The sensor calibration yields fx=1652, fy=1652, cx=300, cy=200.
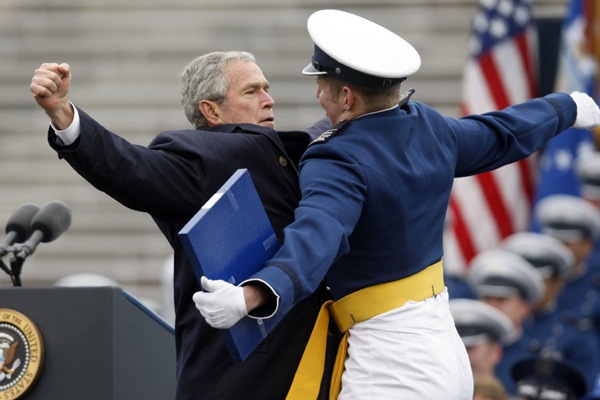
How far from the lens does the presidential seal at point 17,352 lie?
449 centimetres

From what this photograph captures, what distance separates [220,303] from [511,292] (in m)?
5.45

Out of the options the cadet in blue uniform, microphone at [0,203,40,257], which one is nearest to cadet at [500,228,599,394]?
microphone at [0,203,40,257]

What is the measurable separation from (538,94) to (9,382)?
9228 mm

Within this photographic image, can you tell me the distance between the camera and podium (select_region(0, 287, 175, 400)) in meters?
4.47

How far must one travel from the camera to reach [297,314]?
455cm

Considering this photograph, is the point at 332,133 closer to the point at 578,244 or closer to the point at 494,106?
the point at 578,244

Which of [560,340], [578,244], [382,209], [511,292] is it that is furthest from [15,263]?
[578,244]

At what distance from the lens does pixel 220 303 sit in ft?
12.1

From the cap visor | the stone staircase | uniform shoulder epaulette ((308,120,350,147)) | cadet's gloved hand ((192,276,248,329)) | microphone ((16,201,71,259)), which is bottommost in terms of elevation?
the stone staircase

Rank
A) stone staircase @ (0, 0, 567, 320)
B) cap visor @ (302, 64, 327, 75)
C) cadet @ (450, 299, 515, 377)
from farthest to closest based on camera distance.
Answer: stone staircase @ (0, 0, 567, 320)
cadet @ (450, 299, 515, 377)
cap visor @ (302, 64, 327, 75)

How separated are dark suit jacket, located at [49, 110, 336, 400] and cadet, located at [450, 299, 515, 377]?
3301 millimetres

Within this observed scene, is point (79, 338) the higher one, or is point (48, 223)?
point (48, 223)

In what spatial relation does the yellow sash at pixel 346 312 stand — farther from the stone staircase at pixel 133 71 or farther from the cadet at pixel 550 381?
the stone staircase at pixel 133 71

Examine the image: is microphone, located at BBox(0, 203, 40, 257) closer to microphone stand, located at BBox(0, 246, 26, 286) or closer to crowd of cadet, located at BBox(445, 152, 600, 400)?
microphone stand, located at BBox(0, 246, 26, 286)
